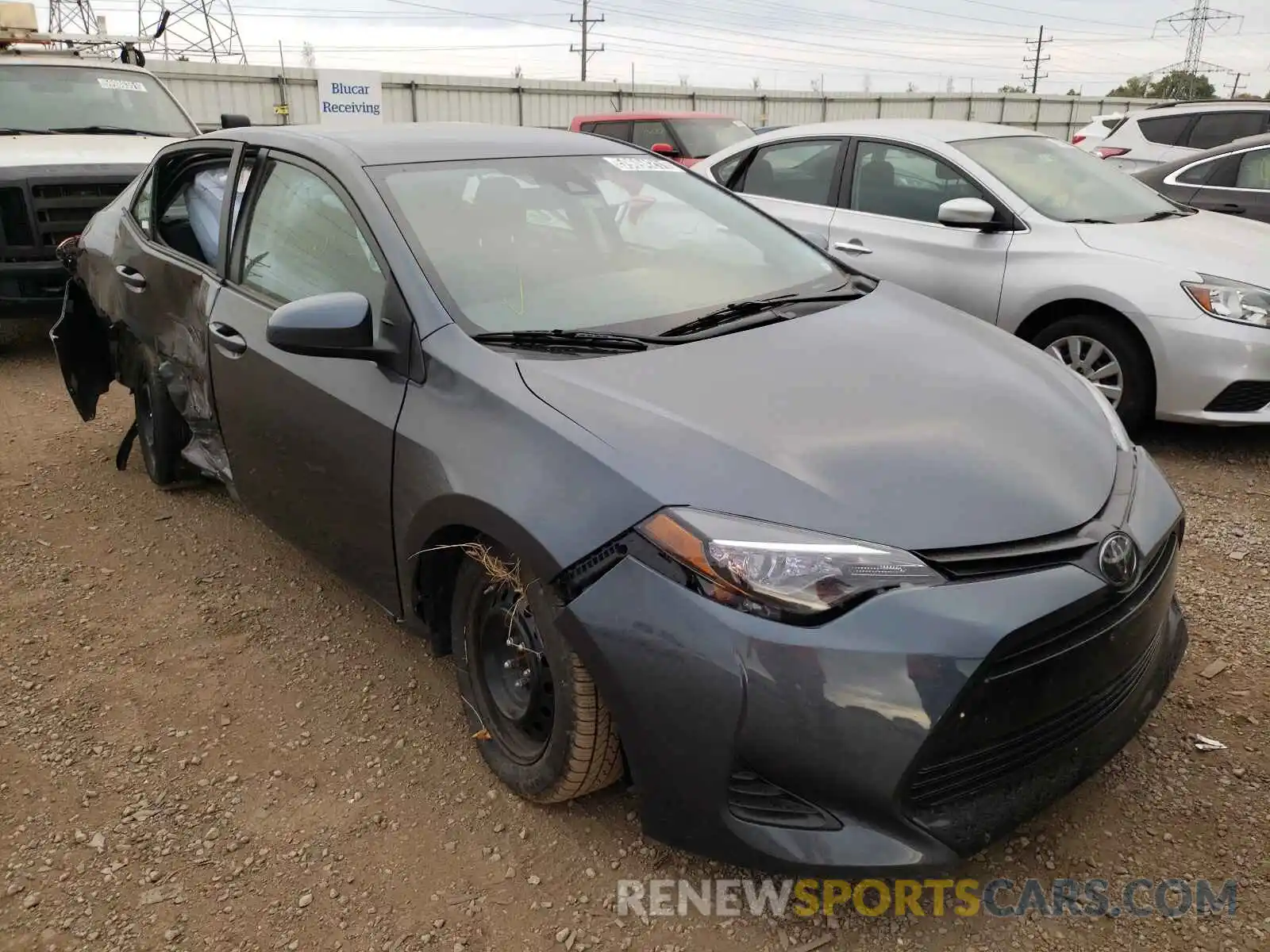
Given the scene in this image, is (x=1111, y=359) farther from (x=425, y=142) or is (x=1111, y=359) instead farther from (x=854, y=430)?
(x=425, y=142)

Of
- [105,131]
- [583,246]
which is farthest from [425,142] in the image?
[105,131]

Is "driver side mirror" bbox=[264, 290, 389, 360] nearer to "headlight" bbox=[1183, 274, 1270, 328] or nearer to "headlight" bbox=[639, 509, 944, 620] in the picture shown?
"headlight" bbox=[639, 509, 944, 620]

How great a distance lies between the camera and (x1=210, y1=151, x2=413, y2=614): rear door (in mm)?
2611

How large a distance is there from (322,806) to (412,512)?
0.81m

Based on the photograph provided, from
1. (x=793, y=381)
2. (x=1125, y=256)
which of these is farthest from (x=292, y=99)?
(x=793, y=381)

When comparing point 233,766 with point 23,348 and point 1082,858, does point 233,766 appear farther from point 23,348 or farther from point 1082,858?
point 23,348

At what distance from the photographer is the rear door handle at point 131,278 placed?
3.95m

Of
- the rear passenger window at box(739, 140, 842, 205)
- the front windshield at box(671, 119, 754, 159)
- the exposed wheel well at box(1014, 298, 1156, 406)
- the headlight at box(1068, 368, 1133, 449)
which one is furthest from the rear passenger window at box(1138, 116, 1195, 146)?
the headlight at box(1068, 368, 1133, 449)

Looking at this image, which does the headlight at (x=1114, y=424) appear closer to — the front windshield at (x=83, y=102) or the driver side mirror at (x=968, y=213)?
the driver side mirror at (x=968, y=213)

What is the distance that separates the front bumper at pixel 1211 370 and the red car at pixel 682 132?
8222 mm

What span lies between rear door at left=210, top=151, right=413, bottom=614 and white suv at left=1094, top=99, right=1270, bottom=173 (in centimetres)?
869

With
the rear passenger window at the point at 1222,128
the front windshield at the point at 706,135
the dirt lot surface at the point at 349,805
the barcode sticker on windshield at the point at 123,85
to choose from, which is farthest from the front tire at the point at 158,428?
the rear passenger window at the point at 1222,128

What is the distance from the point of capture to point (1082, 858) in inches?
88.0

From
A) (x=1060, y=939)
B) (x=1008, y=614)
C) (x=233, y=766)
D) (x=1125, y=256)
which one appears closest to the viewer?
(x=1008, y=614)
